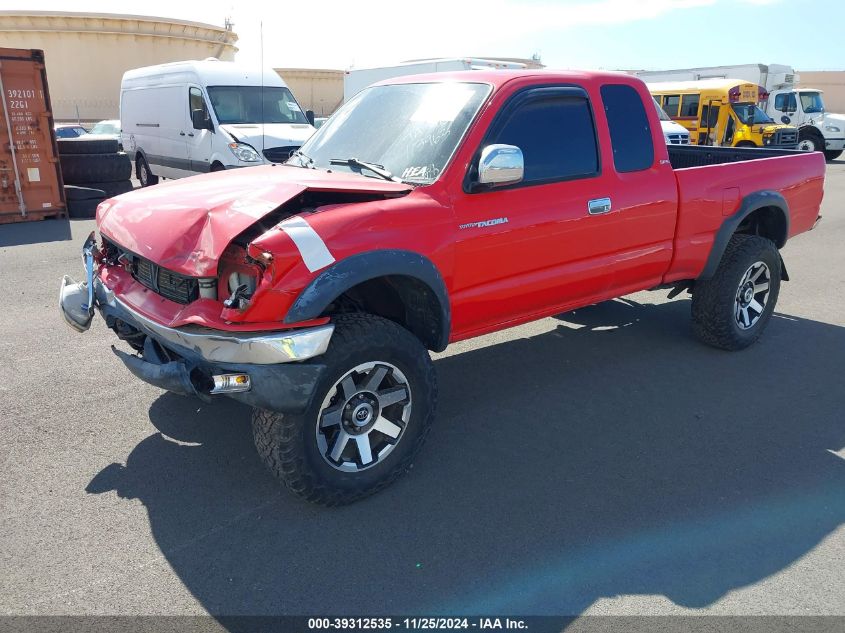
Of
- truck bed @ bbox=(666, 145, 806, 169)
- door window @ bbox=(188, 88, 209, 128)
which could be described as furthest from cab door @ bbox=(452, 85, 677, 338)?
door window @ bbox=(188, 88, 209, 128)

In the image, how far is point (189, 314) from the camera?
3100 mm

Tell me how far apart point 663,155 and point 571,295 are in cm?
124

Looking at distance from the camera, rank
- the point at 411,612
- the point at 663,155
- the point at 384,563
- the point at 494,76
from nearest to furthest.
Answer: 1. the point at 411,612
2. the point at 384,563
3. the point at 494,76
4. the point at 663,155

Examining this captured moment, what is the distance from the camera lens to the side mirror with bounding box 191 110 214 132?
11734 millimetres

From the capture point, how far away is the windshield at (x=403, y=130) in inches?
150

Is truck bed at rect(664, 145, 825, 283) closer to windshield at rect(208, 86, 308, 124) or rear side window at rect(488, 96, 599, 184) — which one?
rear side window at rect(488, 96, 599, 184)

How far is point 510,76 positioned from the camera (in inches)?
161

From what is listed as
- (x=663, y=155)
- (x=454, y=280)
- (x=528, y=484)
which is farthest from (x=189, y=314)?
(x=663, y=155)

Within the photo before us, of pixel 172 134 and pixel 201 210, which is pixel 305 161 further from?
pixel 172 134

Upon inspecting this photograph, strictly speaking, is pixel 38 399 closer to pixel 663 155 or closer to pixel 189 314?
pixel 189 314

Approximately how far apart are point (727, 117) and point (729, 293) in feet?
61.3

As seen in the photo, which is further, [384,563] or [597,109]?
[597,109]

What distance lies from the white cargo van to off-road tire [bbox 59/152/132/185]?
44.9 inches

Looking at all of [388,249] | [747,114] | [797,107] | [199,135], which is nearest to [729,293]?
[388,249]
